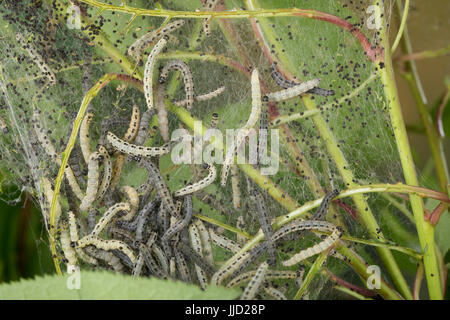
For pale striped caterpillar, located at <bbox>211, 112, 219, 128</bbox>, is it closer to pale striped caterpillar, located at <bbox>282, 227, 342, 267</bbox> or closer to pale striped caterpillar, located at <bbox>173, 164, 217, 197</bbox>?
pale striped caterpillar, located at <bbox>173, 164, 217, 197</bbox>

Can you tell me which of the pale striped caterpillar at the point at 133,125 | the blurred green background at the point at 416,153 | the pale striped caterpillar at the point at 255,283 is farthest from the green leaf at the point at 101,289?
the blurred green background at the point at 416,153

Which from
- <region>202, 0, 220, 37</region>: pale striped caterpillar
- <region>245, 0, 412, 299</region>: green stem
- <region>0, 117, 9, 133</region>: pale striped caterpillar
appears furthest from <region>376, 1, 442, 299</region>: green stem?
<region>0, 117, 9, 133</region>: pale striped caterpillar

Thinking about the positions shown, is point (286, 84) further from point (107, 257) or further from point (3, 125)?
point (3, 125)

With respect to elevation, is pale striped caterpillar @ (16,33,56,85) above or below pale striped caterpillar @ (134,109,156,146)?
above

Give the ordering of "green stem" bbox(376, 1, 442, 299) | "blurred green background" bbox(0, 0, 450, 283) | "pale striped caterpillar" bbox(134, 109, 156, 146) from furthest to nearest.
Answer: "blurred green background" bbox(0, 0, 450, 283), "pale striped caterpillar" bbox(134, 109, 156, 146), "green stem" bbox(376, 1, 442, 299)

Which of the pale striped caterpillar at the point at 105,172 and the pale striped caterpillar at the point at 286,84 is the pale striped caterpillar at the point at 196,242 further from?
the pale striped caterpillar at the point at 286,84
